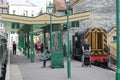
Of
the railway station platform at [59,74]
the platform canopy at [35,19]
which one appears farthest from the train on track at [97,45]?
the railway station platform at [59,74]

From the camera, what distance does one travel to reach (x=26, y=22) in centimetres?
3428

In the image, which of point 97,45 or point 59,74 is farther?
point 97,45

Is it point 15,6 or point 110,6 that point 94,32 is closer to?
point 110,6

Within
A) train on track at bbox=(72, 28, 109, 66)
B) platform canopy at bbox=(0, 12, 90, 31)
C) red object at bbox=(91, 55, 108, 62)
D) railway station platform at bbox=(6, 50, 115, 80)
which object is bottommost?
railway station platform at bbox=(6, 50, 115, 80)

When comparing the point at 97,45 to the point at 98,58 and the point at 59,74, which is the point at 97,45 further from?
the point at 59,74

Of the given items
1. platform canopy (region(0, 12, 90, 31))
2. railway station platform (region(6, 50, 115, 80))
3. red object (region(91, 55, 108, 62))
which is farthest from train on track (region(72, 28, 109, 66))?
railway station platform (region(6, 50, 115, 80))

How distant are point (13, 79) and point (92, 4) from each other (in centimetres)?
3254

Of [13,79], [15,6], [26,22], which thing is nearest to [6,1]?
[15,6]

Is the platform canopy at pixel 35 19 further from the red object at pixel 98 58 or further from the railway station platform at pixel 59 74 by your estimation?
the railway station platform at pixel 59 74

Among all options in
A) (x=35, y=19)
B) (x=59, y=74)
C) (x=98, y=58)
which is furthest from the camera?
(x=35, y=19)

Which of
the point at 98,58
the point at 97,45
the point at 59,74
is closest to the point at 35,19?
the point at 97,45

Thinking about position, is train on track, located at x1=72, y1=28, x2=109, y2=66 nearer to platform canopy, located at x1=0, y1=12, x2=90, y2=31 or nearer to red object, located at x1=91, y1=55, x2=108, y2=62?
red object, located at x1=91, y1=55, x2=108, y2=62

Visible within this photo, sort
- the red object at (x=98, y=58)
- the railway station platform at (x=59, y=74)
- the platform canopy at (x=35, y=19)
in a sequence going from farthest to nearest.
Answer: the platform canopy at (x=35, y=19)
the red object at (x=98, y=58)
the railway station platform at (x=59, y=74)

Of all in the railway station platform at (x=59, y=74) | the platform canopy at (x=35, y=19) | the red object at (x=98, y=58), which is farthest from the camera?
the platform canopy at (x=35, y=19)
